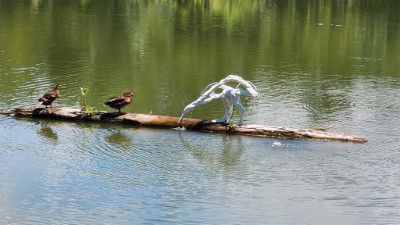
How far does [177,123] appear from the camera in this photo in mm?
18844

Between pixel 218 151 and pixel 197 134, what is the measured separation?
1.18 m

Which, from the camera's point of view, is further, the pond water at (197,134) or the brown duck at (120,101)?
the brown duck at (120,101)

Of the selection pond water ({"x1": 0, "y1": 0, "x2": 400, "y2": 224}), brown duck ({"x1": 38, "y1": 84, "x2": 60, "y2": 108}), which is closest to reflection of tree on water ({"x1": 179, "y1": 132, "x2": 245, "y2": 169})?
pond water ({"x1": 0, "y1": 0, "x2": 400, "y2": 224})

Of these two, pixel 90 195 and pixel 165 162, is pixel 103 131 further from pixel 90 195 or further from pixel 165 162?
pixel 90 195

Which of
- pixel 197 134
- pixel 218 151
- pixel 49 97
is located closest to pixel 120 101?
pixel 49 97

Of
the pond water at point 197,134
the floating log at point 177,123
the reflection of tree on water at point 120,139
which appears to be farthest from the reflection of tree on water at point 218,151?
the reflection of tree on water at point 120,139

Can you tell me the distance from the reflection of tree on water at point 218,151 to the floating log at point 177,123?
308mm

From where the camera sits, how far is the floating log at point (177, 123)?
58.8 feet

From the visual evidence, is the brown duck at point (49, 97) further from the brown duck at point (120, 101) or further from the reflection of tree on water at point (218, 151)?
the reflection of tree on water at point (218, 151)

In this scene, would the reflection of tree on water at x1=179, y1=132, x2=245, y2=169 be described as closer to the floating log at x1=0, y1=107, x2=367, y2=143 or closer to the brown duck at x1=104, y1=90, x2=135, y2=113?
the floating log at x1=0, y1=107, x2=367, y2=143

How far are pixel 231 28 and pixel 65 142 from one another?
890 inches

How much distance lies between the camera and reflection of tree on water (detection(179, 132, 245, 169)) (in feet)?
56.0

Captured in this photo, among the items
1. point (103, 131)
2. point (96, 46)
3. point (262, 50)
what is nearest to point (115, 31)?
point (96, 46)

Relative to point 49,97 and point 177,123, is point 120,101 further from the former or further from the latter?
point 49,97
